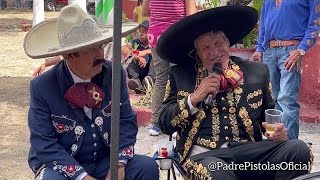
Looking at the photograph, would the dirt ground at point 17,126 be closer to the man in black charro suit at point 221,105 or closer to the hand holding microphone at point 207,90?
the man in black charro suit at point 221,105

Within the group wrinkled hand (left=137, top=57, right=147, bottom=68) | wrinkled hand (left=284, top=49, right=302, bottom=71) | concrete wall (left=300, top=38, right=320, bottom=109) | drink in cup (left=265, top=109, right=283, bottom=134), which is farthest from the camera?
wrinkled hand (left=137, top=57, right=147, bottom=68)

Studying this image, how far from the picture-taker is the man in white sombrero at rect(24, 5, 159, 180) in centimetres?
316

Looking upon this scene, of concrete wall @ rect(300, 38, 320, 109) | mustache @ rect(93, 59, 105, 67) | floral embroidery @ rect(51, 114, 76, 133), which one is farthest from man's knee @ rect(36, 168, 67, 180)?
concrete wall @ rect(300, 38, 320, 109)

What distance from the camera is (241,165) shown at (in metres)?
3.31

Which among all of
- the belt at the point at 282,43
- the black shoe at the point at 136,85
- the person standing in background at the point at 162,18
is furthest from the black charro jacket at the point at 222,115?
the black shoe at the point at 136,85

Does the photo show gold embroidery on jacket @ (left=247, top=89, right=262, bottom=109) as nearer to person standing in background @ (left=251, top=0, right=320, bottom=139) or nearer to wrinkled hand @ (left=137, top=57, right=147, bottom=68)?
person standing in background @ (left=251, top=0, right=320, bottom=139)

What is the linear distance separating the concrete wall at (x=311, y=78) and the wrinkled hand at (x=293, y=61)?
2.01 meters

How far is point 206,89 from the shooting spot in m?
3.28

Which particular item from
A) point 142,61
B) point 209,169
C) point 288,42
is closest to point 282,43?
point 288,42

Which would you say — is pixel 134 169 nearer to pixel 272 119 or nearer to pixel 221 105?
pixel 221 105

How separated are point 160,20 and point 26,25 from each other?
38.7 feet

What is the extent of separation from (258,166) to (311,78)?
150 inches

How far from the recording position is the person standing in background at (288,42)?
4.79m

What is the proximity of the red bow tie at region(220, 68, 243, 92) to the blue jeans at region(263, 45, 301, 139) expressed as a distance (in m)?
1.61
